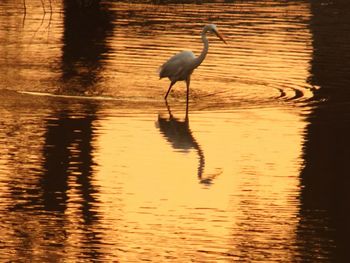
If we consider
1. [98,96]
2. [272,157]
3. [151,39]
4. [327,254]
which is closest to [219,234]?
[327,254]

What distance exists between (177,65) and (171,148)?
4.69 meters

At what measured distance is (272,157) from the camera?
664 inches

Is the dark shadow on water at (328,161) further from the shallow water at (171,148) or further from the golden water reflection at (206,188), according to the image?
the golden water reflection at (206,188)

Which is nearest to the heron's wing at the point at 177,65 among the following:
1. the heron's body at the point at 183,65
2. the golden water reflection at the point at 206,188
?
the heron's body at the point at 183,65

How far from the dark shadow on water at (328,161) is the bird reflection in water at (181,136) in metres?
1.13

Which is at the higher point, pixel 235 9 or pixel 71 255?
pixel 71 255

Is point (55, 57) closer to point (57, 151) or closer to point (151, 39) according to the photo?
point (151, 39)

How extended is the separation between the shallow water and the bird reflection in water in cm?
3

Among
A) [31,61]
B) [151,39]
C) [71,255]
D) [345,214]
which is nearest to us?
[71,255]

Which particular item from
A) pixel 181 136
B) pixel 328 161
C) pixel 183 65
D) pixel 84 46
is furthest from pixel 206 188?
pixel 84 46

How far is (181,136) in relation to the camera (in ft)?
60.1

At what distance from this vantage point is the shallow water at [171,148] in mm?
12750

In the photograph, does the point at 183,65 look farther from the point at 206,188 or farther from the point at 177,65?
the point at 206,188

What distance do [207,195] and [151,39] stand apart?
14488mm
